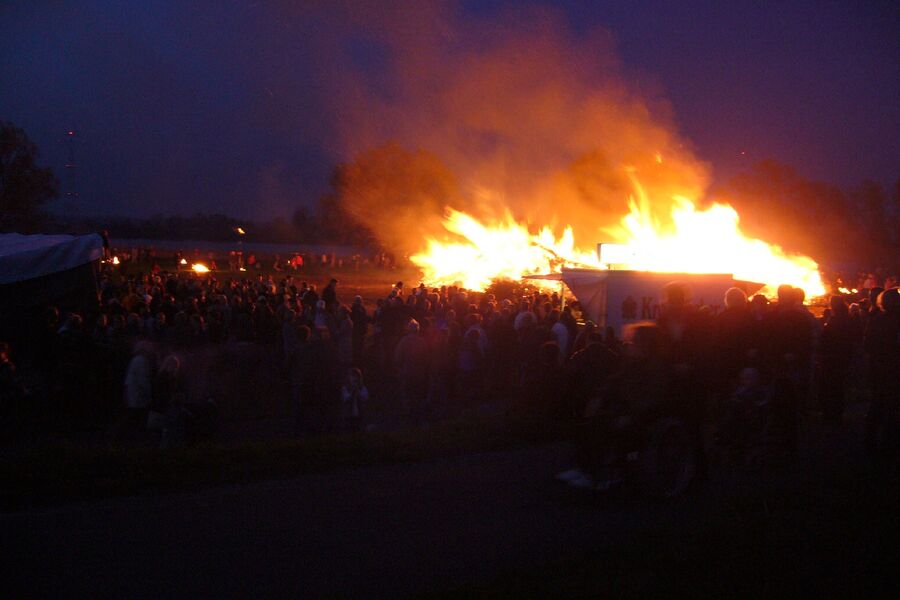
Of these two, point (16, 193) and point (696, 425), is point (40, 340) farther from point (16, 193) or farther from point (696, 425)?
point (16, 193)

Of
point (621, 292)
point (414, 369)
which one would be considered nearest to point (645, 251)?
point (621, 292)

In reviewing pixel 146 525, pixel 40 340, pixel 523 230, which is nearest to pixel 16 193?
pixel 523 230

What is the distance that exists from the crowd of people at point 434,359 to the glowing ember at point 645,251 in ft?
31.2

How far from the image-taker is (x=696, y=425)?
677cm

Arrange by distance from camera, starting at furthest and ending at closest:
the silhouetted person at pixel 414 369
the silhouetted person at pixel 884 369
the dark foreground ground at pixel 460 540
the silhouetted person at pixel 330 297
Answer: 1. the silhouetted person at pixel 330 297
2. the silhouetted person at pixel 414 369
3. the silhouetted person at pixel 884 369
4. the dark foreground ground at pixel 460 540

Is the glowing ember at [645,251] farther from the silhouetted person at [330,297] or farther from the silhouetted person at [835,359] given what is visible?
the silhouetted person at [835,359]

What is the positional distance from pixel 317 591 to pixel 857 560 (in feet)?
11.8

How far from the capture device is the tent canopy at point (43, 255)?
47.2 ft

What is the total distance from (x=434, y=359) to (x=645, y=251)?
53.9 feet

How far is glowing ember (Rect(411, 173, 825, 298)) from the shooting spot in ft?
90.3

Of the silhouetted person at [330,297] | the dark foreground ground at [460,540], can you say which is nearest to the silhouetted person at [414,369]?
the dark foreground ground at [460,540]

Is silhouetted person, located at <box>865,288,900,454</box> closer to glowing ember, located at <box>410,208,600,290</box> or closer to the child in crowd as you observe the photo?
the child in crowd

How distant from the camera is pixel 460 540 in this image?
547 centimetres

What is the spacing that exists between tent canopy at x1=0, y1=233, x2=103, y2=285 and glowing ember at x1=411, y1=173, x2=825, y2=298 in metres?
15.8
